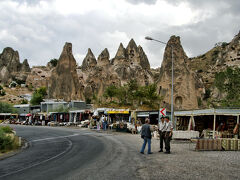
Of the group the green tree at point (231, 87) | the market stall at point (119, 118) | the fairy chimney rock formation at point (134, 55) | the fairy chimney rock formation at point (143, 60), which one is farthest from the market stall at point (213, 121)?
the fairy chimney rock formation at point (143, 60)

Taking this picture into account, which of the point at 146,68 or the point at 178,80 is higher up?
the point at 146,68

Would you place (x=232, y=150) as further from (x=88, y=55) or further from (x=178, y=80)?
(x=88, y=55)

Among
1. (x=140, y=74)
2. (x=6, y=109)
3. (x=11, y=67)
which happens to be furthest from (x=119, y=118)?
(x=11, y=67)

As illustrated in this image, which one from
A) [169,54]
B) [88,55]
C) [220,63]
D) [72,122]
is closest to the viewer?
[72,122]

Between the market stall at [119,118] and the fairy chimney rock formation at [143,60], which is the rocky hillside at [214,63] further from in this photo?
the market stall at [119,118]

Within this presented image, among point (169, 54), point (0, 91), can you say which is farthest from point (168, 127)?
point (0, 91)

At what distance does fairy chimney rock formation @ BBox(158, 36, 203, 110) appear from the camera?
170 ft

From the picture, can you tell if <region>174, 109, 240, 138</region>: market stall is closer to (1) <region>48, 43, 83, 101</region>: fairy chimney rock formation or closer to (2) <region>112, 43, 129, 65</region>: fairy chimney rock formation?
(1) <region>48, 43, 83, 101</region>: fairy chimney rock formation

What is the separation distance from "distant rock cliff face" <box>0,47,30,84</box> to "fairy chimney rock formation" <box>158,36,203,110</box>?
404ft

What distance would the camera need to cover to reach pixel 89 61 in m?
138

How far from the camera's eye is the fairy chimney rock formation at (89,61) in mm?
137500

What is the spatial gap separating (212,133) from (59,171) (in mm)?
14178

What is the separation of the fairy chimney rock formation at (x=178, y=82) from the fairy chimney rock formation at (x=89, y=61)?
83.8 m

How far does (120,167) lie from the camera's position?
29.2 ft
